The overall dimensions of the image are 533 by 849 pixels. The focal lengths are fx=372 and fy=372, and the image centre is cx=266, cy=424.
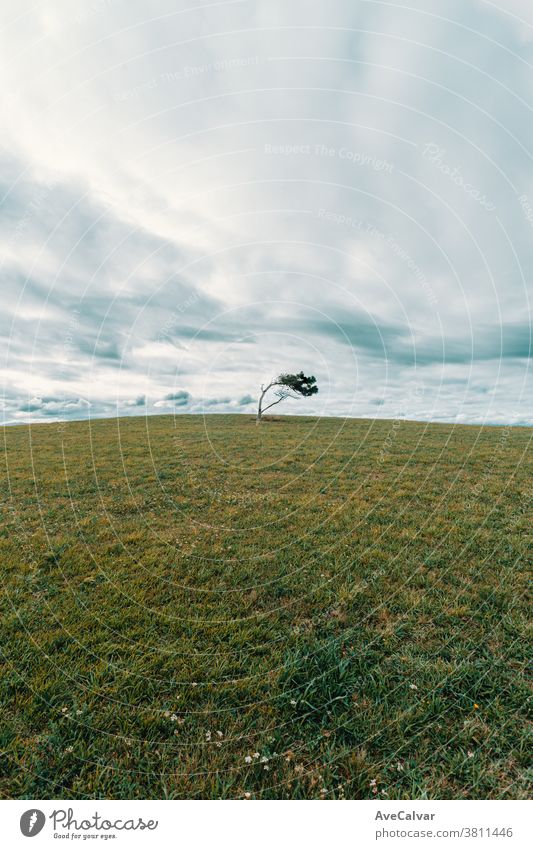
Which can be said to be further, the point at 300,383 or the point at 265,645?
the point at 300,383

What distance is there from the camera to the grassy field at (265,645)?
3807mm

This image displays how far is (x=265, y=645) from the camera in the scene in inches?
215

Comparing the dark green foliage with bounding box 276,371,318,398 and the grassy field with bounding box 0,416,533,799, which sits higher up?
the dark green foliage with bounding box 276,371,318,398

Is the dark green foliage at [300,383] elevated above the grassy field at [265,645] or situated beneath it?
elevated above

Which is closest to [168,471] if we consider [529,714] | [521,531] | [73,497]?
[73,497]

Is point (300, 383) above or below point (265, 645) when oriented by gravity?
above

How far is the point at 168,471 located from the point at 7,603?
979 cm

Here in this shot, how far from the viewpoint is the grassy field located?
3.81 m

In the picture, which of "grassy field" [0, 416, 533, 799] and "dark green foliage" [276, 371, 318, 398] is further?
"dark green foliage" [276, 371, 318, 398]

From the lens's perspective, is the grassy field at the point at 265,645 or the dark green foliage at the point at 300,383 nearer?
the grassy field at the point at 265,645

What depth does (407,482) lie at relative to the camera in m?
14.0
